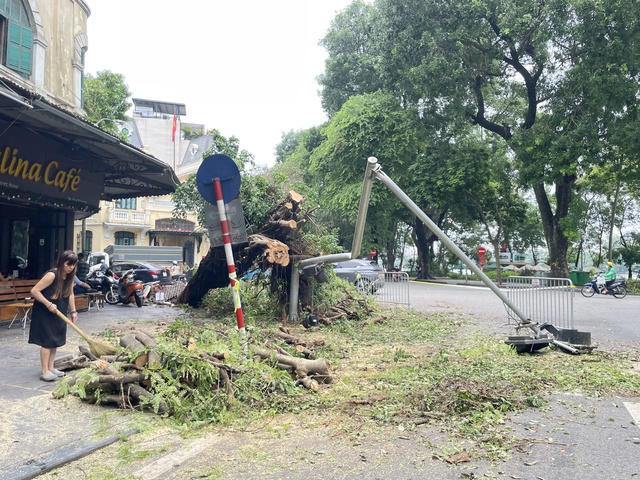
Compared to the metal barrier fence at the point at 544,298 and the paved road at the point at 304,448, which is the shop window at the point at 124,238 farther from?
the paved road at the point at 304,448

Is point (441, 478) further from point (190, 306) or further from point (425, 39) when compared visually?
point (425, 39)

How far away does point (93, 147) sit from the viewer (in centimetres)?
1242

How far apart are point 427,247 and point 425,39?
19.3 meters

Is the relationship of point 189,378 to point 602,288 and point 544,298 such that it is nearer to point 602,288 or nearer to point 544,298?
point 544,298

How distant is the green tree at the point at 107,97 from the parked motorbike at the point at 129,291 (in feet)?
56.7

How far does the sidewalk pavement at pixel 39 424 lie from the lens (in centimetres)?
391

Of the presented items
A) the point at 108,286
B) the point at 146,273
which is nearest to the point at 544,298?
the point at 108,286

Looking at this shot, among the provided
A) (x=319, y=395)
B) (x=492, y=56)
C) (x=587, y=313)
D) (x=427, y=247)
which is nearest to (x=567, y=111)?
(x=492, y=56)

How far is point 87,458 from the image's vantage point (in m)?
4.01

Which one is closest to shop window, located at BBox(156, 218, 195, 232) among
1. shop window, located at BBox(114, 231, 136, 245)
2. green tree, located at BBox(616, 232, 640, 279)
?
shop window, located at BBox(114, 231, 136, 245)

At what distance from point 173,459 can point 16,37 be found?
43.7 ft

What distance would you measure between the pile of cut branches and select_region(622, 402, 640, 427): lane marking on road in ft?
10.0

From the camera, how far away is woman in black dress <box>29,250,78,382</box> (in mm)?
5953

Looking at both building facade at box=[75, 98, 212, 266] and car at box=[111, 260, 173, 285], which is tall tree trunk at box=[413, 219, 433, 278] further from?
car at box=[111, 260, 173, 285]
